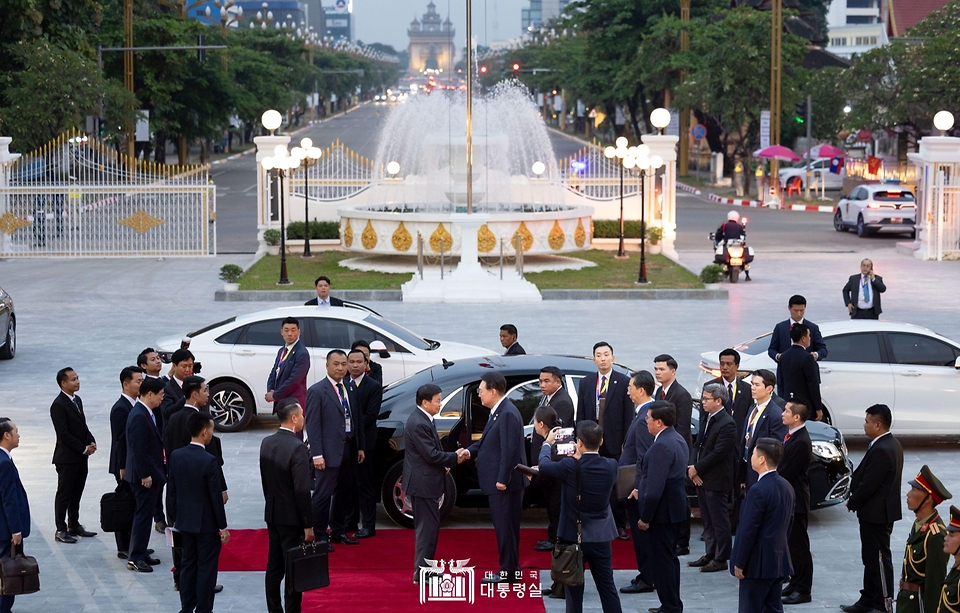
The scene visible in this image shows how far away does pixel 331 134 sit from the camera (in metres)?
96.1

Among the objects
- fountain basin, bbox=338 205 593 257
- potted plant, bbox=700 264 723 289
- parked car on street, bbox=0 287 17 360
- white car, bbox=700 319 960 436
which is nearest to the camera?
white car, bbox=700 319 960 436

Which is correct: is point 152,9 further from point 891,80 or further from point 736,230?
point 736,230

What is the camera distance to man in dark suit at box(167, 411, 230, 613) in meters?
8.30

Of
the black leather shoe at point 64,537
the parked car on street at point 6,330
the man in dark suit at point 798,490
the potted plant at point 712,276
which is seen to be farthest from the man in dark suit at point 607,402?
the potted plant at point 712,276

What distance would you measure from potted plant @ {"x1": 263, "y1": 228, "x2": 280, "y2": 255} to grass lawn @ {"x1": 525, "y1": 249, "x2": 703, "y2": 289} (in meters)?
6.50

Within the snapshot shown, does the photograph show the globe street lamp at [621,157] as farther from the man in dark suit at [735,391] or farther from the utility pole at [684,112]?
the utility pole at [684,112]

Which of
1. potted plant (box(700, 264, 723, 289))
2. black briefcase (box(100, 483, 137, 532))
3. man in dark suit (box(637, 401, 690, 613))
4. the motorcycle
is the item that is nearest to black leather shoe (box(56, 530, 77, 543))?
black briefcase (box(100, 483, 137, 532))

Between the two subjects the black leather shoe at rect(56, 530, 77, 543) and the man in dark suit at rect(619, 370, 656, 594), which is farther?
the black leather shoe at rect(56, 530, 77, 543)

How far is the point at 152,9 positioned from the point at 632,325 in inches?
1972

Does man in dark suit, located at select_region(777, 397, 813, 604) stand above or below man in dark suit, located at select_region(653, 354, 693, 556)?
below

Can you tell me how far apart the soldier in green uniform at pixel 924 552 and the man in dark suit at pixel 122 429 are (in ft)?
18.2

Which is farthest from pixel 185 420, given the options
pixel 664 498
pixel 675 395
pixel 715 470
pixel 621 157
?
pixel 621 157

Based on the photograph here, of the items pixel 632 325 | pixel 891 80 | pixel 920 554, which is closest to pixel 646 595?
pixel 920 554

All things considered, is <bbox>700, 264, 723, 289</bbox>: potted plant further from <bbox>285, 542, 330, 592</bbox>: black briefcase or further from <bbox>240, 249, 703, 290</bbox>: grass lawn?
<bbox>285, 542, 330, 592</bbox>: black briefcase
